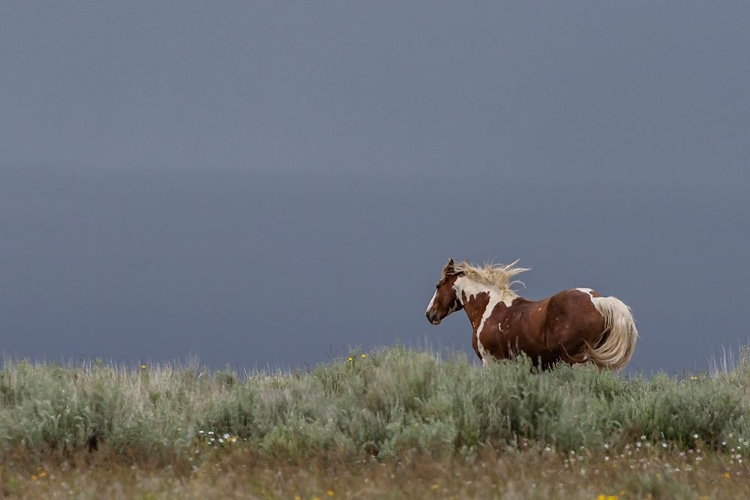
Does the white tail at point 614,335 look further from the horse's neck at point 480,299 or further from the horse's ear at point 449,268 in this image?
the horse's ear at point 449,268

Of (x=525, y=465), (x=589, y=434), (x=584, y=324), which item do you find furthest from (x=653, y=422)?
(x=584, y=324)

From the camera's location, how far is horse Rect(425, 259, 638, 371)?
11945 mm

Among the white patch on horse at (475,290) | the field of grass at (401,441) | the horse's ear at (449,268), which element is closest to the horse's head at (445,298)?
the horse's ear at (449,268)

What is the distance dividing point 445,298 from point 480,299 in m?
0.80

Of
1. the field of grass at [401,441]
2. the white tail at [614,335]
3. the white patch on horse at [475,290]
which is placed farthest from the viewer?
the white patch on horse at [475,290]

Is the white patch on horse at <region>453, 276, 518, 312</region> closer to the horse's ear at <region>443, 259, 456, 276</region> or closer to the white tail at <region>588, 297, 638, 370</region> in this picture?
the horse's ear at <region>443, 259, 456, 276</region>

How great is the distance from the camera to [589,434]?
27.5 ft

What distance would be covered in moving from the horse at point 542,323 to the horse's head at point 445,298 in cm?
12

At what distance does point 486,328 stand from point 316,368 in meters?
2.36

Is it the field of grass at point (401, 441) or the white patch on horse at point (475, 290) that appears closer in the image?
the field of grass at point (401, 441)

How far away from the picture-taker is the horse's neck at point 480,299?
1320cm

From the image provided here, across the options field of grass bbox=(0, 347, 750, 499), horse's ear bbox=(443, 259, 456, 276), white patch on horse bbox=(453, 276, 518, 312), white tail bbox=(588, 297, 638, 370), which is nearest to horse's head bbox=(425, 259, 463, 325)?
horse's ear bbox=(443, 259, 456, 276)

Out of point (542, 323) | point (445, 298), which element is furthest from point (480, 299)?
point (542, 323)

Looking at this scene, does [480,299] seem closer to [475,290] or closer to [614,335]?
[475,290]
